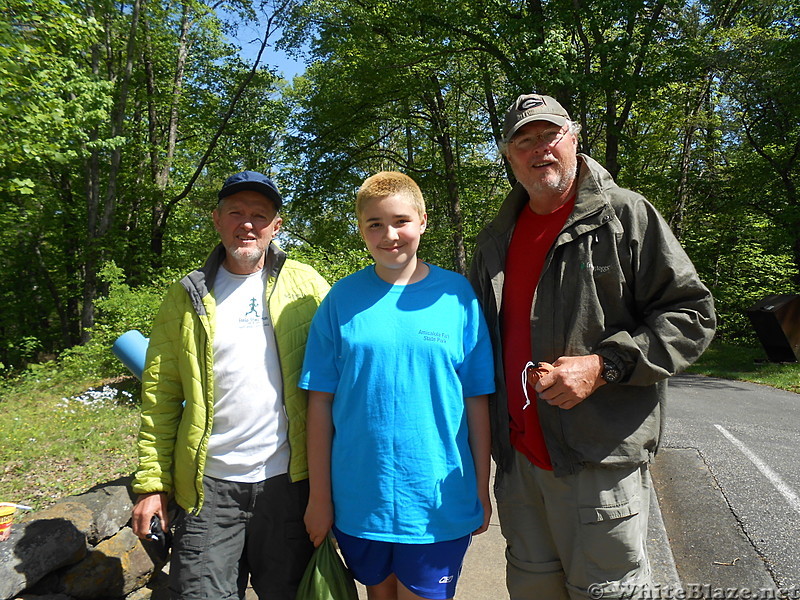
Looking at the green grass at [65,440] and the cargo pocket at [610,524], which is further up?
the cargo pocket at [610,524]

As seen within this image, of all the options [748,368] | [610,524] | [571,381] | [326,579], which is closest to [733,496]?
[610,524]

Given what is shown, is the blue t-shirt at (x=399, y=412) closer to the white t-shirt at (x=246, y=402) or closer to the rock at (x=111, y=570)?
the white t-shirt at (x=246, y=402)

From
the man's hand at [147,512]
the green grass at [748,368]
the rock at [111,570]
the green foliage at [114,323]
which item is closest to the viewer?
the man's hand at [147,512]

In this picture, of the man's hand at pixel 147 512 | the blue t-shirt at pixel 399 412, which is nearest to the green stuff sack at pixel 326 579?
the blue t-shirt at pixel 399 412

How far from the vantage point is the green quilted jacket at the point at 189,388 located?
231 centimetres

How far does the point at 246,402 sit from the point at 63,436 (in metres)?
6.10

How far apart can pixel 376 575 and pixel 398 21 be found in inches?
596

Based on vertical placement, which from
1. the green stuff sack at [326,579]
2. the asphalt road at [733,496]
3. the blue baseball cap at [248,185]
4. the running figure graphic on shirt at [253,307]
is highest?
the blue baseball cap at [248,185]

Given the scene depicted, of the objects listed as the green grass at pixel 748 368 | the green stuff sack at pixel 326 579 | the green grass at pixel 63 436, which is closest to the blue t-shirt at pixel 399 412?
the green stuff sack at pixel 326 579

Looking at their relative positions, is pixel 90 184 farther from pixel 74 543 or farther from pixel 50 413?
pixel 74 543

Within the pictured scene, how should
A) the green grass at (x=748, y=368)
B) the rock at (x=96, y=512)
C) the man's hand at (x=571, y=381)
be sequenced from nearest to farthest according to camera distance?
1. the man's hand at (x=571, y=381)
2. the rock at (x=96, y=512)
3. the green grass at (x=748, y=368)

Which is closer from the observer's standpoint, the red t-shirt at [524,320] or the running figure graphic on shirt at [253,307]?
the red t-shirt at [524,320]

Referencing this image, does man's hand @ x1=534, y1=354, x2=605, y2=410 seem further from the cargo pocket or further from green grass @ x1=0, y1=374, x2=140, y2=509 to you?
green grass @ x1=0, y1=374, x2=140, y2=509

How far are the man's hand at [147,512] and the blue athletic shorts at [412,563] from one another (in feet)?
2.38
